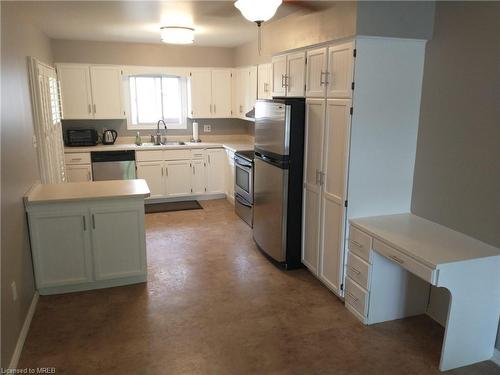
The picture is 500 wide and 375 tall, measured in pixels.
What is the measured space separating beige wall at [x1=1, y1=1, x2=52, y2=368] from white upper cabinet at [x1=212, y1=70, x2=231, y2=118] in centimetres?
311

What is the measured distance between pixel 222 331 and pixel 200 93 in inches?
171

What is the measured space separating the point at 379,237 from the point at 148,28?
364cm

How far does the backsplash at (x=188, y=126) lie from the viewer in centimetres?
603

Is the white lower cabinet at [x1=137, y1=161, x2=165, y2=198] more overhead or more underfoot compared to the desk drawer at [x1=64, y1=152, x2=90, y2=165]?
more underfoot

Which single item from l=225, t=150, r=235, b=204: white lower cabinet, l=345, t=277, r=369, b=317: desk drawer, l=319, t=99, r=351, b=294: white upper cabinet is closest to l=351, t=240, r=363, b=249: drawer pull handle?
l=319, t=99, r=351, b=294: white upper cabinet

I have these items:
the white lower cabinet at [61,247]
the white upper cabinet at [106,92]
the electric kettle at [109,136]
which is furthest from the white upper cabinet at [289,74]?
the electric kettle at [109,136]

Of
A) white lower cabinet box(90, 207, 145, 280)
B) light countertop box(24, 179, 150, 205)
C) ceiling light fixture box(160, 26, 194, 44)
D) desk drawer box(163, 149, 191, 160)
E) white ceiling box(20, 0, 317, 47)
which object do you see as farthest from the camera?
desk drawer box(163, 149, 191, 160)

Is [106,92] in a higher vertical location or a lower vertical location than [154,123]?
higher

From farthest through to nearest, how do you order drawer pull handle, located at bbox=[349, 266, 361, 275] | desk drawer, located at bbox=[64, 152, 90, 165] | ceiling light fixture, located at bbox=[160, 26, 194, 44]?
1. desk drawer, located at bbox=[64, 152, 90, 165]
2. ceiling light fixture, located at bbox=[160, 26, 194, 44]
3. drawer pull handle, located at bbox=[349, 266, 361, 275]

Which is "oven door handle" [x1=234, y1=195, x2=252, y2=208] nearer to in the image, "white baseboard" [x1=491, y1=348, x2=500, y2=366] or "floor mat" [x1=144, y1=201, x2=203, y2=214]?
"floor mat" [x1=144, y1=201, x2=203, y2=214]

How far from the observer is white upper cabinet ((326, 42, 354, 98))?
9.48 ft

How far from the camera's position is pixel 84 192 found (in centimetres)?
339

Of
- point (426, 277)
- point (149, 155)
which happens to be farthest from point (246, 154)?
point (426, 277)

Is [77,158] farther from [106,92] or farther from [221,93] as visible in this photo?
[221,93]
